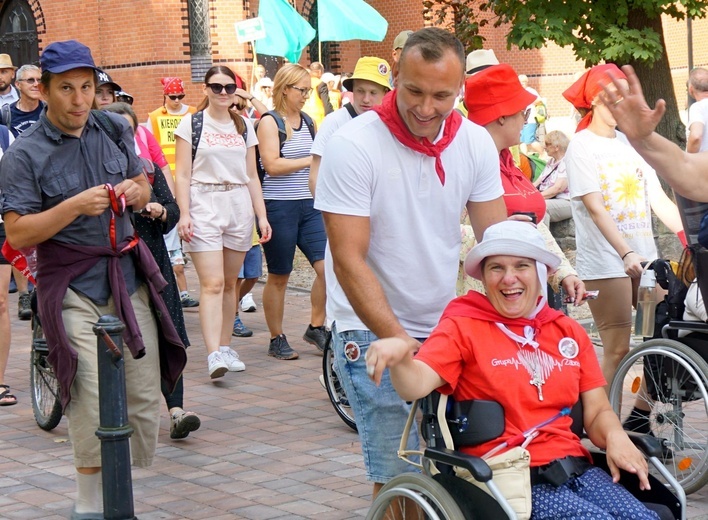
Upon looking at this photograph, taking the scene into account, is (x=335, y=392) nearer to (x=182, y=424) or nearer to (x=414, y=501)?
(x=182, y=424)

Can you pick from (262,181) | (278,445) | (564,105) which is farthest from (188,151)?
(564,105)

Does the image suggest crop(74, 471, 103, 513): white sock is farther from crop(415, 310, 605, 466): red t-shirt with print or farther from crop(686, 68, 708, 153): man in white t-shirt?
crop(686, 68, 708, 153): man in white t-shirt

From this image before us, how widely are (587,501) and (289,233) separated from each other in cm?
541

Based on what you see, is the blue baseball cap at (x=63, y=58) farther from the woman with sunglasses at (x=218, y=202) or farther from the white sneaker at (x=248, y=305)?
the white sneaker at (x=248, y=305)

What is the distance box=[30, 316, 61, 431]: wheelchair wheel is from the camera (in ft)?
23.6

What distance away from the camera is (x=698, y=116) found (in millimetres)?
9906

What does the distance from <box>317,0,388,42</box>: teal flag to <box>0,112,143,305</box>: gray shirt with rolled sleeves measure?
46.4ft

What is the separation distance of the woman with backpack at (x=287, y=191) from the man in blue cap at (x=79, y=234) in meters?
3.64

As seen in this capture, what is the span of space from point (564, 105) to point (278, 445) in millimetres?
27740

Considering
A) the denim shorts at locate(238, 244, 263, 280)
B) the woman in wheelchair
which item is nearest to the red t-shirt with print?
the woman in wheelchair

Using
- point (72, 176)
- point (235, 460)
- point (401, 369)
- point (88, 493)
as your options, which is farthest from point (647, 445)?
point (235, 460)

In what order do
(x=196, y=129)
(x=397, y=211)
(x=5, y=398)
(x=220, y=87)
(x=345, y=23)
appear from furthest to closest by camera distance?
(x=345, y=23) → (x=196, y=129) → (x=220, y=87) → (x=5, y=398) → (x=397, y=211)

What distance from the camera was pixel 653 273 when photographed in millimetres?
5879

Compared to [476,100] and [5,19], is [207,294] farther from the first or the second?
[5,19]
